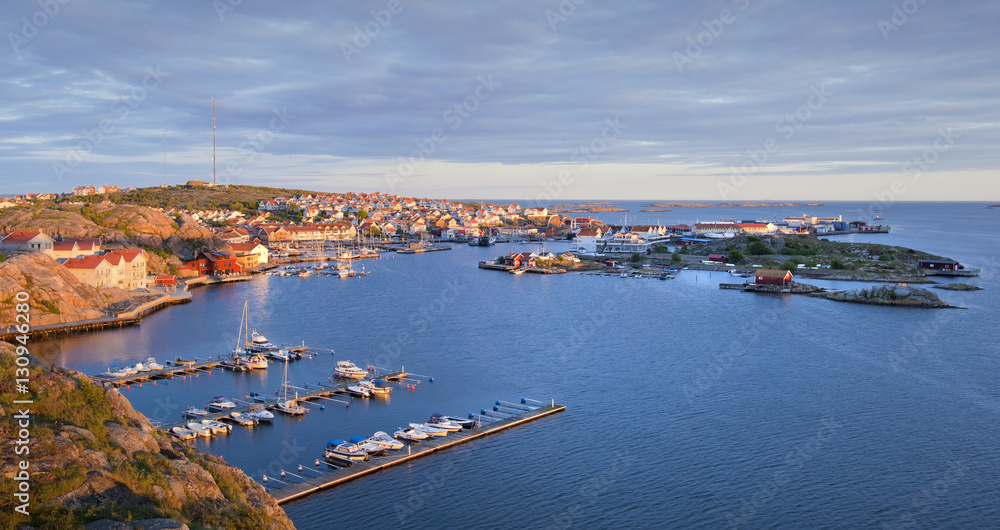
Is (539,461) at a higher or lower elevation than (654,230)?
lower

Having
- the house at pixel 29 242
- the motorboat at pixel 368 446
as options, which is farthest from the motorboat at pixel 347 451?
the house at pixel 29 242

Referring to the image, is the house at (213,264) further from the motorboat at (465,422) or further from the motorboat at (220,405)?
the motorboat at (465,422)

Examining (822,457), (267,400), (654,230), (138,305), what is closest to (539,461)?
(822,457)

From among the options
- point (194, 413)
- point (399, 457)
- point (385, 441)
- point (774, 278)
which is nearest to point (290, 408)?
point (194, 413)

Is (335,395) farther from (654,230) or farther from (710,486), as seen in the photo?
(654,230)

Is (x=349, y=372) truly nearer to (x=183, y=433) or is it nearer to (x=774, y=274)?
(x=183, y=433)
